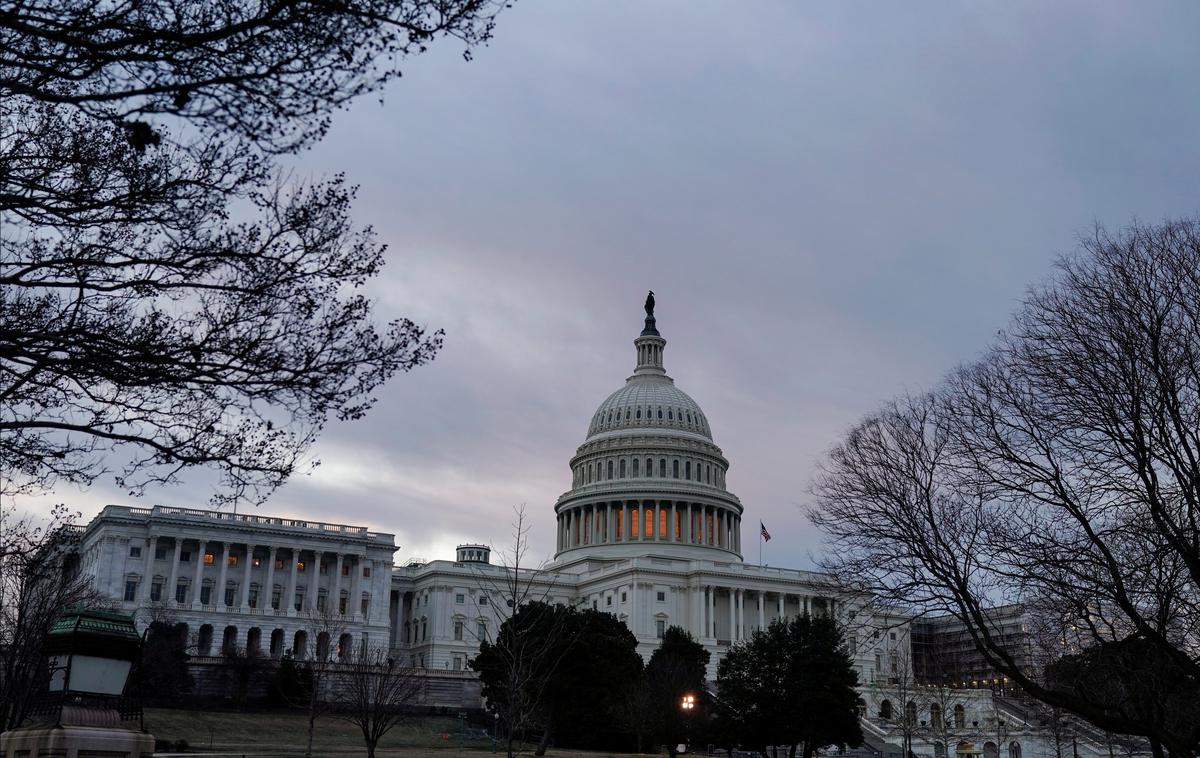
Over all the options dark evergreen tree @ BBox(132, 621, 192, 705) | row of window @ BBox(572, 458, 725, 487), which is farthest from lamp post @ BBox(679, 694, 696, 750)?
row of window @ BBox(572, 458, 725, 487)

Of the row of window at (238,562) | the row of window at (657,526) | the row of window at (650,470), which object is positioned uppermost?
the row of window at (650,470)

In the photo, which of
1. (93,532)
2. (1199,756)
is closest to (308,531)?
(93,532)

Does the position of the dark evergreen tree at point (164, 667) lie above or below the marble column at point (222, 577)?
below

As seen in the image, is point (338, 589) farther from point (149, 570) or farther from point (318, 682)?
point (318, 682)

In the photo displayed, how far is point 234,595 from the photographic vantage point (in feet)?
381

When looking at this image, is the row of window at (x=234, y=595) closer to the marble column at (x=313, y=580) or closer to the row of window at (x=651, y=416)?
the marble column at (x=313, y=580)

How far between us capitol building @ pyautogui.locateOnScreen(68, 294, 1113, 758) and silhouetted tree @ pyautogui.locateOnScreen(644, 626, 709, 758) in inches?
491

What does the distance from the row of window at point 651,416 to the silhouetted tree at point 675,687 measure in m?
64.2

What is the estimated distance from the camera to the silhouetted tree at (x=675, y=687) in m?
72.2

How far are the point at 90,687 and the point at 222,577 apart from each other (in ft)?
327

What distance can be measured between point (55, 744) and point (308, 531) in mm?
103271

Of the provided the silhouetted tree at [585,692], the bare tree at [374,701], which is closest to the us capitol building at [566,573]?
the silhouetted tree at [585,692]

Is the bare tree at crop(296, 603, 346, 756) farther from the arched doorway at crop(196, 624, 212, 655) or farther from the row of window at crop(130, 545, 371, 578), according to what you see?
the arched doorway at crop(196, 624, 212, 655)

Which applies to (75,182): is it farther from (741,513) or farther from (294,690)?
(741,513)
